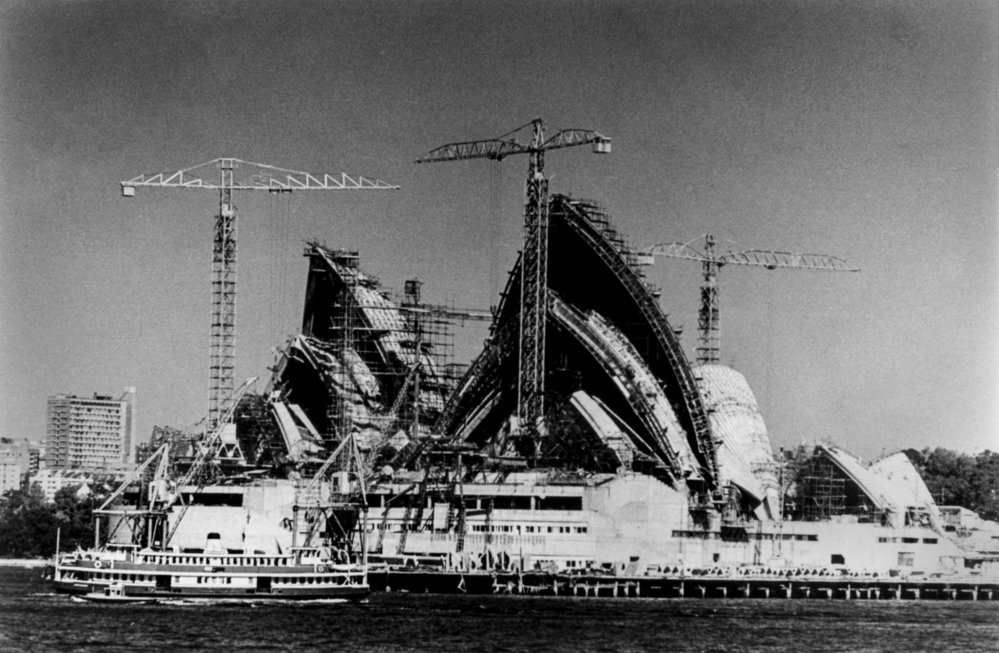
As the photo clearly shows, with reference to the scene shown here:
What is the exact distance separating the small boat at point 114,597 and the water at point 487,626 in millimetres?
2669

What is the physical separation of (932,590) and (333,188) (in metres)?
59.1

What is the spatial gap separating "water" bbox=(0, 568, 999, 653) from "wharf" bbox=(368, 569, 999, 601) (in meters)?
5.72

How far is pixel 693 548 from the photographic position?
16488 cm

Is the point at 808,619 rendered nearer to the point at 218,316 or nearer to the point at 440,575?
the point at 440,575

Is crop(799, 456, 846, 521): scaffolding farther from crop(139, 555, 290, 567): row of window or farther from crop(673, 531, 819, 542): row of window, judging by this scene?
crop(139, 555, 290, 567): row of window

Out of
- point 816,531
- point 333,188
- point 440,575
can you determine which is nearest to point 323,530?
point 440,575

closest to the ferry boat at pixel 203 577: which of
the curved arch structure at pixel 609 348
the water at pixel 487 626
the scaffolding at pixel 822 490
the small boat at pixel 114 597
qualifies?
the small boat at pixel 114 597

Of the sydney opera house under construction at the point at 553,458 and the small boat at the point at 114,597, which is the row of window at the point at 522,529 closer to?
the sydney opera house under construction at the point at 553,458

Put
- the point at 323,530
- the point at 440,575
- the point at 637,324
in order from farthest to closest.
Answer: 1. the point at 637,324
2. the point at 323,530
3. the point at 440,575

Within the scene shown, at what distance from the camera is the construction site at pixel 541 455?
161 metres

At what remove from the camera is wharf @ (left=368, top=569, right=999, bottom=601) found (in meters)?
148

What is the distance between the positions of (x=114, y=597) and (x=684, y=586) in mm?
45325

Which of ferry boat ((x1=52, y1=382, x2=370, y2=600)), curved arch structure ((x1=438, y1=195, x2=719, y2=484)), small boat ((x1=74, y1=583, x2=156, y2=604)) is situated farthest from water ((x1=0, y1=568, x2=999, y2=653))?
curved arch structure ((x1=438, y1=195, x2=719, y2=484))

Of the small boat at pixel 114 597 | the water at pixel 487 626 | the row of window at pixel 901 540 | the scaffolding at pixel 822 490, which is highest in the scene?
the scaffolding at pixel 822 490
